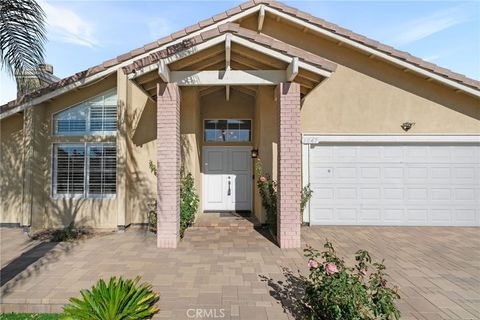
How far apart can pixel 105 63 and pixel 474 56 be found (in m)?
11.5

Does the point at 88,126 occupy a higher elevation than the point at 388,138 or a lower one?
higher

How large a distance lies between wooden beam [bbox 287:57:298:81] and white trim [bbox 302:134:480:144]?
3.07 m

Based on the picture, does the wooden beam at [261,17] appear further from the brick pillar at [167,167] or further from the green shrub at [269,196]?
the green shrub at [269,196]

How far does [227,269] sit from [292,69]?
4.35 metres

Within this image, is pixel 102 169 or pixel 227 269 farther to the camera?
pixel 102 169

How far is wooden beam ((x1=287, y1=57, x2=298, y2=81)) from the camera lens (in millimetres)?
5770

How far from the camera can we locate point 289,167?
6312 mm

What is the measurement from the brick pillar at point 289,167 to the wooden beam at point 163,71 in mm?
2648

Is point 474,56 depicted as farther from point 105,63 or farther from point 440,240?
point 105,63

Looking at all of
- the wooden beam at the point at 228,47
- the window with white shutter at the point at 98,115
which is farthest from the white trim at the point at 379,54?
the window with white shutter at the point at 98,115

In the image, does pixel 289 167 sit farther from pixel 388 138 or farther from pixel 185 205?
pixel 388 138

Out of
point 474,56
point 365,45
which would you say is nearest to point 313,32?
point 365,45

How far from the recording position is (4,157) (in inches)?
336

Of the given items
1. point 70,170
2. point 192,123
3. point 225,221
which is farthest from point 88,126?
point 225,221
